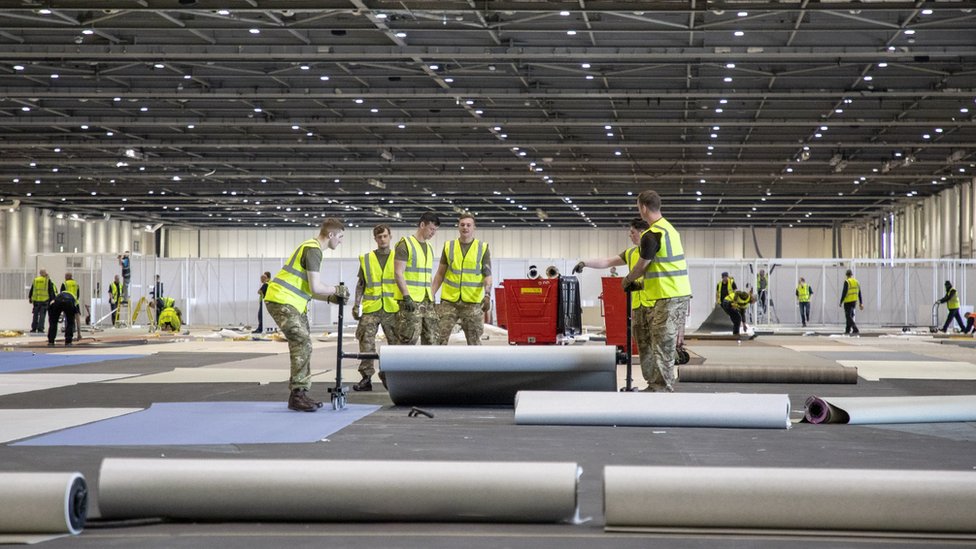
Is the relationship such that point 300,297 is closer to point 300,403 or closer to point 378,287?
point 300,403

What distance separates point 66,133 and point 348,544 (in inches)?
1379

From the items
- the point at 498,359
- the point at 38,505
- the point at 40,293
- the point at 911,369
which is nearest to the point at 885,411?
the point at 498,359

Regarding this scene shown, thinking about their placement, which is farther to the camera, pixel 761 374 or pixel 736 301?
pixel 736 301

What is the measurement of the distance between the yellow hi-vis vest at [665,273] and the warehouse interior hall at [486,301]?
0.13 ft

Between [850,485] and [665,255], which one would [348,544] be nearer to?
[850,485]

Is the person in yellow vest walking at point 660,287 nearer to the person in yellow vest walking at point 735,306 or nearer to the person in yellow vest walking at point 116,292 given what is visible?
the person in yellow vest walking at point 735,306

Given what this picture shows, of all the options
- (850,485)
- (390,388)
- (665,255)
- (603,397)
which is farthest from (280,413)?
(850,485)

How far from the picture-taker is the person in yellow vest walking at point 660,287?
31.1 ft

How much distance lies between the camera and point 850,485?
171 inches

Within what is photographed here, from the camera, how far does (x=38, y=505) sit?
439cm

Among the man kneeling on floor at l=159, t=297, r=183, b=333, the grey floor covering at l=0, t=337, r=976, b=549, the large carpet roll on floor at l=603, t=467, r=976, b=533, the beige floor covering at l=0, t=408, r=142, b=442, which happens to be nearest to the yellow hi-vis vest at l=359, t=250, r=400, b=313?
the grey floor covering at l=0, t=337, r=976, b=549

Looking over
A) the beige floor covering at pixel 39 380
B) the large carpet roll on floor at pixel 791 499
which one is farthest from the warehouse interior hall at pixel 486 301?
the beige floor covering at pixel 39 380

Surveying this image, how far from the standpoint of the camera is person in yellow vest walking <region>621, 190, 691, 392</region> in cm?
948

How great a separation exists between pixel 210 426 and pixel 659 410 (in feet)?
11.3
